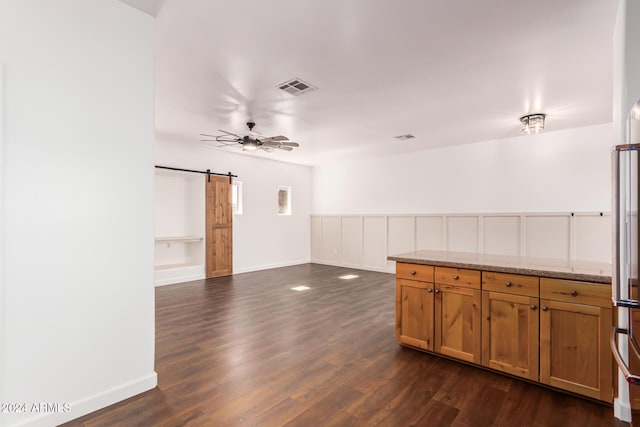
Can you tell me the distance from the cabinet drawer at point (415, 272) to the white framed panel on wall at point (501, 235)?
3.92 meters

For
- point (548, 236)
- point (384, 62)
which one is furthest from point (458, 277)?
point (548, 236)

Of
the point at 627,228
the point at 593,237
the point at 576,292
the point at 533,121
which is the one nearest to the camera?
the point at 627,228

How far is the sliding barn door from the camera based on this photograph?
6934 millimetres

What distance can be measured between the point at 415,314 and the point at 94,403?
269 cm

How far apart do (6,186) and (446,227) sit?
22.4 feet

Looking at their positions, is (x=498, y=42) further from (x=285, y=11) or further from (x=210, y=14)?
(x=210, y=14)

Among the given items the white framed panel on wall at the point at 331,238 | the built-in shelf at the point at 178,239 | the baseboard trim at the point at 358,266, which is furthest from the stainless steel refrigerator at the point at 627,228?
the white framed panel on wall at the point at 331,238

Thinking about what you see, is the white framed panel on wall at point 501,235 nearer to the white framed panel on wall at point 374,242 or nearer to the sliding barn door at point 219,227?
the white framed panel on wall at point 374,242

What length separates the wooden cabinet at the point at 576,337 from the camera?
7.18ft

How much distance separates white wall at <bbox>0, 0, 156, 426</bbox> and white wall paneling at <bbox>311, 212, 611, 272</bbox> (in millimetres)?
6015

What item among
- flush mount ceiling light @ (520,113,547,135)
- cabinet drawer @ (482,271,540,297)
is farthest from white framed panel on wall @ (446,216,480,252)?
cabinet drawer @ (482,271,540,297)

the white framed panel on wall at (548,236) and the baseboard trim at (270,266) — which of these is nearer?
the white framed panel on wall at (548,236)

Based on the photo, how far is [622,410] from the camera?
2.06m

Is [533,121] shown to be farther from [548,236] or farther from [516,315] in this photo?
[516,315]
